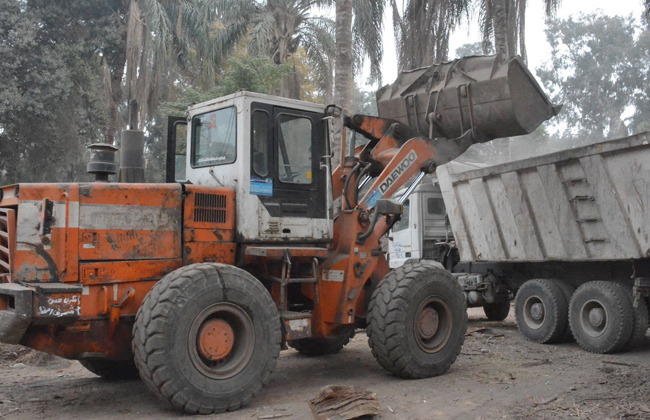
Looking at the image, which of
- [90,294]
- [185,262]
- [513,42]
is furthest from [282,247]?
[513,42]

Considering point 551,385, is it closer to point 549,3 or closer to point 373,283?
point 373,283

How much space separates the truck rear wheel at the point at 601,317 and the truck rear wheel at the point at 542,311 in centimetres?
33

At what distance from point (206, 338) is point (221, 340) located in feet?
0.51

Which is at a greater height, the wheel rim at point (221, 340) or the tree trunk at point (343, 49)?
the tree trunk at point (343, 49)

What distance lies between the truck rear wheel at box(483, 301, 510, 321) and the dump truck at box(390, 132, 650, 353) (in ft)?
0.24

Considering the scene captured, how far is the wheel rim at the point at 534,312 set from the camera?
32.2ft

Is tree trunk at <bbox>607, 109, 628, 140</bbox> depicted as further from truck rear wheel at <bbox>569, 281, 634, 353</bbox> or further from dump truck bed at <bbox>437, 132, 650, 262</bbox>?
truck rear wheel at <bbox>569, 281, 634, 353</bbox>

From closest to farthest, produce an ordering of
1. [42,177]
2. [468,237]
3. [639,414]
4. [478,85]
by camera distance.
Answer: [639,414] → [478,85] → [468,237] → [42,177]

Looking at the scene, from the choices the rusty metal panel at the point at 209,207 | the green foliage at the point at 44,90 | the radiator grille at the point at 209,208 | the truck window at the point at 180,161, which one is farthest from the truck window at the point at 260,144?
the green foliage at the point at 44,90

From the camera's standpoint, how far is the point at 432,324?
7.49 meters

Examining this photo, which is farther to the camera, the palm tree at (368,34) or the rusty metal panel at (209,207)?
the palm tree at (368,34)

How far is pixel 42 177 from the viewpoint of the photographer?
859 inches

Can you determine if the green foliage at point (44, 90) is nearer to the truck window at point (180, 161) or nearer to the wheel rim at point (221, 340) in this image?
the truck window at point (180, 161)

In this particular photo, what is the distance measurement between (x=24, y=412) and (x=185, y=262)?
1983 mm
